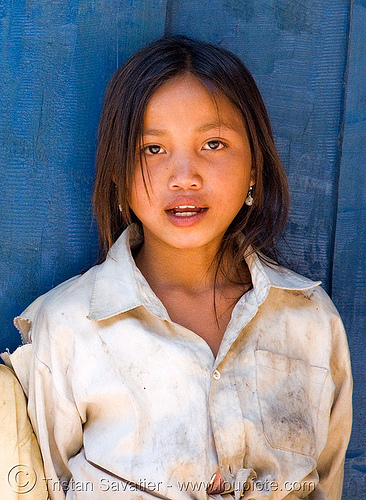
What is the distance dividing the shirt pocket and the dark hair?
29 centimetres

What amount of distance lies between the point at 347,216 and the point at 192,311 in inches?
21.4

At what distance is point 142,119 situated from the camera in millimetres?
1661

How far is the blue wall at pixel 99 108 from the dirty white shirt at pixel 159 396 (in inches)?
8.3

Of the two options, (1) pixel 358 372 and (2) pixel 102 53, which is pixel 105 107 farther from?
(1) pixel 358 372

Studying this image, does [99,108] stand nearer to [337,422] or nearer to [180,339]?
[180,339]

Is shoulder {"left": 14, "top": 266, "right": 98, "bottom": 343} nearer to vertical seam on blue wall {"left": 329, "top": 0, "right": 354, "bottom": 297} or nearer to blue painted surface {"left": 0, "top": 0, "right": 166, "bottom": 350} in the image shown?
blue painted surface {"left": 0, "top": 0, "right": 166, "bottom": 350}

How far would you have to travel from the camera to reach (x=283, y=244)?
79.7 inches

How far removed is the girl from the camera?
5.25 ft

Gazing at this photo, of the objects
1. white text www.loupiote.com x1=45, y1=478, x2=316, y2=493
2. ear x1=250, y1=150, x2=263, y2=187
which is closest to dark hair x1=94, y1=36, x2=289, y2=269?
ear x1=250, y1=150, x2=263, y2=187

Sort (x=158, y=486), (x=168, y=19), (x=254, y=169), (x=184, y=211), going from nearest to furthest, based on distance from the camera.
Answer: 1. (x=158, y=486)
2. (x=184, y=211)
3. (x=254, y=169)
4. (x=168, y=19)

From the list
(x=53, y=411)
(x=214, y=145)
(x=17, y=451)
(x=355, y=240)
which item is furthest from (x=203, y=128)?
(x=17, y=451)

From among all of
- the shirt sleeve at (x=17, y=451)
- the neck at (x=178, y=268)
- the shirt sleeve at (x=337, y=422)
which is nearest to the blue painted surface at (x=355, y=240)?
the shirt sleeve at (x=337, y=422)

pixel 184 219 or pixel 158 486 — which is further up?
pixel 184 219

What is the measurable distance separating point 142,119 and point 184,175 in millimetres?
171
